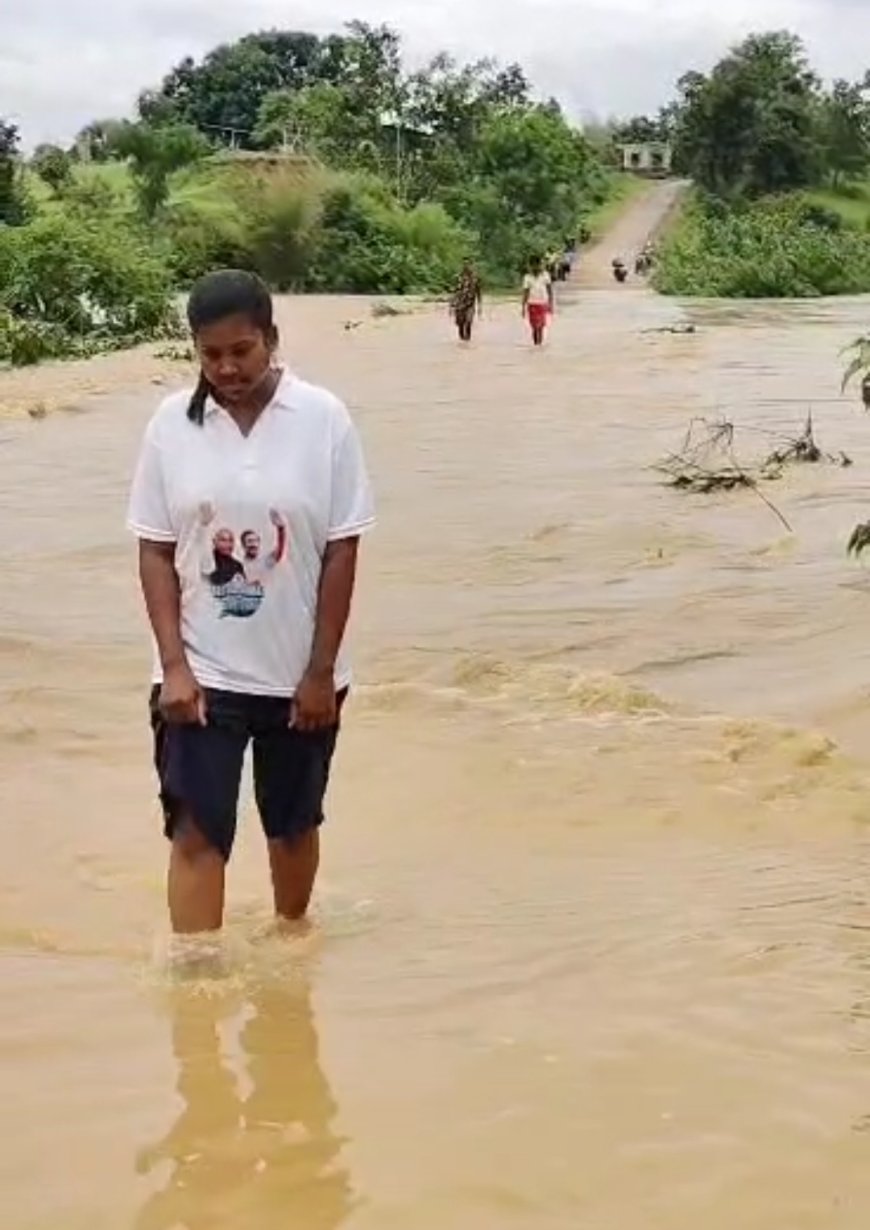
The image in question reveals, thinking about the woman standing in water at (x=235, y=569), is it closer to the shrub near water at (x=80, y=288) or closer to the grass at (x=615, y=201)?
the shrub near water at (x=80, y=288)

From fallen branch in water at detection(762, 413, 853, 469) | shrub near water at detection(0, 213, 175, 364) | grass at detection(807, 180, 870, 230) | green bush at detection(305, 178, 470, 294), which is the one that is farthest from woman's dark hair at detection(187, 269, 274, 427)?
grass at detection(807, 180, 870, 230)

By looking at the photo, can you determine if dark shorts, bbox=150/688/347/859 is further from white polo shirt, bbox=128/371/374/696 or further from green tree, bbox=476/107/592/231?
green tree, bbox=476/107/592/231

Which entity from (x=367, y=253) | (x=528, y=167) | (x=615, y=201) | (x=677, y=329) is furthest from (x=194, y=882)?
(x=615, y=201)

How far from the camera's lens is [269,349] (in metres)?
3.96

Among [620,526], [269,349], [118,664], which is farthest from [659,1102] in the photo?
[620,526]

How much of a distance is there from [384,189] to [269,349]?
57559 mm

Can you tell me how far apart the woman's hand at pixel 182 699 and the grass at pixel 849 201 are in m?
69.6

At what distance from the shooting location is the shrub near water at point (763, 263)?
164 feet

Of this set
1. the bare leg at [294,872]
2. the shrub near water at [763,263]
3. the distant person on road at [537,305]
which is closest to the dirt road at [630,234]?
the shrub near water at [763,263]

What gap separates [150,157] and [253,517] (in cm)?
5654

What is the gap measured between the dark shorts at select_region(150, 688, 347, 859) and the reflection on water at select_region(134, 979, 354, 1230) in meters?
0.35

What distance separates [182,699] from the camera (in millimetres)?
3943

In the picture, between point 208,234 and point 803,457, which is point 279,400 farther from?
point 208,234

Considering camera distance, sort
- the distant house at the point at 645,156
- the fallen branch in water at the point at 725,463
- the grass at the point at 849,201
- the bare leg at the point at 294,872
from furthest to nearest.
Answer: the distant house at the point at 645,156 → the grass at the point at 849,201 → the fallen branch in water at the point at 725,463 → the bare leg at the point at 294,872
